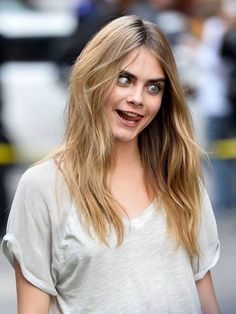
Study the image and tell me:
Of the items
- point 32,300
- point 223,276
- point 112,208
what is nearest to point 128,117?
point 112,208

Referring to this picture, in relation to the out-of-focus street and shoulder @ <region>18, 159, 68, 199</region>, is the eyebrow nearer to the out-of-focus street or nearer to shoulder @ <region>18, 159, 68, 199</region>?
shoulder @ <region>18, 159, 68, 199</region>

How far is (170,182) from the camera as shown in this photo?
3.44m

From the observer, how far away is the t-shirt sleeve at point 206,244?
3.43 meters

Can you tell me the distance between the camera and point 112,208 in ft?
10.7

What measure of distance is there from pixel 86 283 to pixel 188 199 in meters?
→ 0.44

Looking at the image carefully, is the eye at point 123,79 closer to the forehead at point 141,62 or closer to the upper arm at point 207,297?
the forehead at point 141,62

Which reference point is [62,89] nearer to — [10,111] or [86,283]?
[10,111]

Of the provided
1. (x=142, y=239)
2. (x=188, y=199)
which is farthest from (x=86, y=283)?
(x=188, y=199)

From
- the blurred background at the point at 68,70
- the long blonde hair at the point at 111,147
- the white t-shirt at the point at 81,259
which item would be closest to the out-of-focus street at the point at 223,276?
the blurred background at the point at 68,70

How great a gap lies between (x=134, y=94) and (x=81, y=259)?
0.50 metres

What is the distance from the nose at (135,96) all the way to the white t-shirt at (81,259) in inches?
11.6

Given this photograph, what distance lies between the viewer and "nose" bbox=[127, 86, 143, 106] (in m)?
3.29

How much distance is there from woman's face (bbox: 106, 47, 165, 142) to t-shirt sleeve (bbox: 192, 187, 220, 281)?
0.34 m

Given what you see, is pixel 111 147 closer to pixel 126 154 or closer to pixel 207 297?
pixel 126 154
